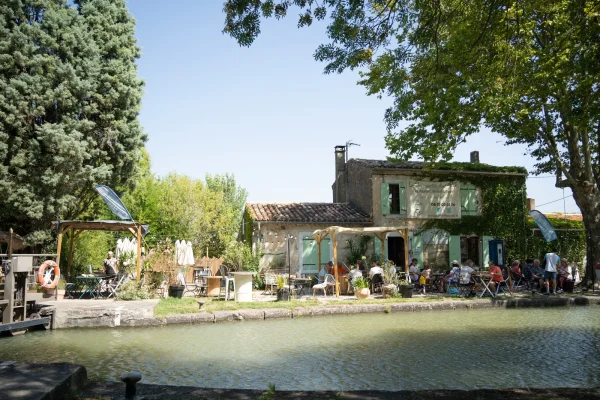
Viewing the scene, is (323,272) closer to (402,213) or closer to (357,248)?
(357,248)

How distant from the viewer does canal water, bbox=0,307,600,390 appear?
5.32 metres

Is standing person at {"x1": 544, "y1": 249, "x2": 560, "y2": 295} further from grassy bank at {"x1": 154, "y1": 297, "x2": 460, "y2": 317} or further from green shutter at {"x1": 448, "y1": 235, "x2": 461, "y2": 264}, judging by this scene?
green shutter at {"x1": 448, "y1": 235, "x2": 461, "y2": 264}

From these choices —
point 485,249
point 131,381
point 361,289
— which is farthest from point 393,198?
point 131,381

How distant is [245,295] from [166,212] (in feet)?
67.3

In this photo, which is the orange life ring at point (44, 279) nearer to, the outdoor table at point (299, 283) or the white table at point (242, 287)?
the white table at point (242, 287)

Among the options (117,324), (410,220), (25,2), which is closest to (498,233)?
(410,220)

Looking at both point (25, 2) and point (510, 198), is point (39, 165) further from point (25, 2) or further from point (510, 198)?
point (510, 198)

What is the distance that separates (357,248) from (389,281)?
5.13 meters

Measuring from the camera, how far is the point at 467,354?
6598 mm

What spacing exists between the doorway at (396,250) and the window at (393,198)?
4.49 feet

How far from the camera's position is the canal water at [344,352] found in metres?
5.32

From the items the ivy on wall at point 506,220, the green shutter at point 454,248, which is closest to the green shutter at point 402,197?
the ivy on wall at point 506,220

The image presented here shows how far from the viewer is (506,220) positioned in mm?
20281

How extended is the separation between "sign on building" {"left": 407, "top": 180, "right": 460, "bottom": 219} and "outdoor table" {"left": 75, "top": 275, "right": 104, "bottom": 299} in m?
12.6
